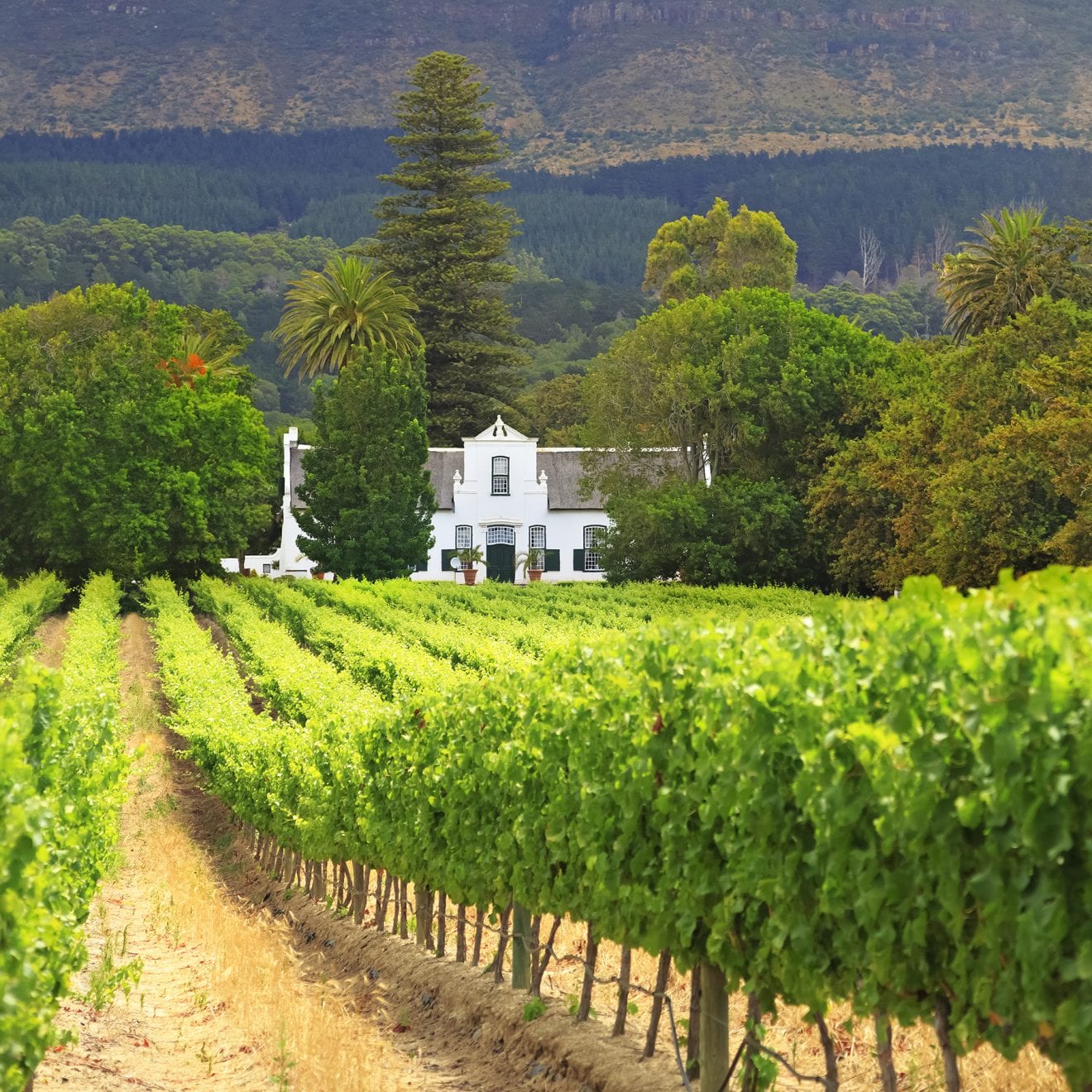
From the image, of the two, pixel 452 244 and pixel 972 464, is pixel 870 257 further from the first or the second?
pixel 972 464

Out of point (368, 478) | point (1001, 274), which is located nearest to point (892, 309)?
point (1001, 274)

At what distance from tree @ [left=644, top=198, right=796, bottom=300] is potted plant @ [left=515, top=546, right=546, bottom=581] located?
1750 cm

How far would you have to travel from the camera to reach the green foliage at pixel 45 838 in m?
6.83

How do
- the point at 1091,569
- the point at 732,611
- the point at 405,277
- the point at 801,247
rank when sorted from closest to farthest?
the point at 1091,569 < the point at 732,611 < the point at 405,277 < the point at 801,247

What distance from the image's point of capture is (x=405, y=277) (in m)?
87.3

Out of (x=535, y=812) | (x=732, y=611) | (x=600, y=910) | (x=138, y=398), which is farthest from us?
(x=138, y=398)

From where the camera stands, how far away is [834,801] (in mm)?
6516

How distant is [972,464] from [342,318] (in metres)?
44.0

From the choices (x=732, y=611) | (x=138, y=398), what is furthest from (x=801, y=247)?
(x=732, y=611)

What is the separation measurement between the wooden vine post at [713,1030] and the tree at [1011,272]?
44.6 m

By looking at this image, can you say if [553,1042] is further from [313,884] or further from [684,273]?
[684,273]

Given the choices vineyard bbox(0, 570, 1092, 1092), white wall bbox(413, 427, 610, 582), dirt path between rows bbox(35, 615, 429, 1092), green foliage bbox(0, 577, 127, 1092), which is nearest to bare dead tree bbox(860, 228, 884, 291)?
white wall bbox(413, 427, 610, 582)

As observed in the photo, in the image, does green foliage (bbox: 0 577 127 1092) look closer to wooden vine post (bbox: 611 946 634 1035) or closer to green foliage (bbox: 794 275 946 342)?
wooden vine post (bbox: 611 946 634 1035)

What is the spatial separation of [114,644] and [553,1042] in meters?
25.3
